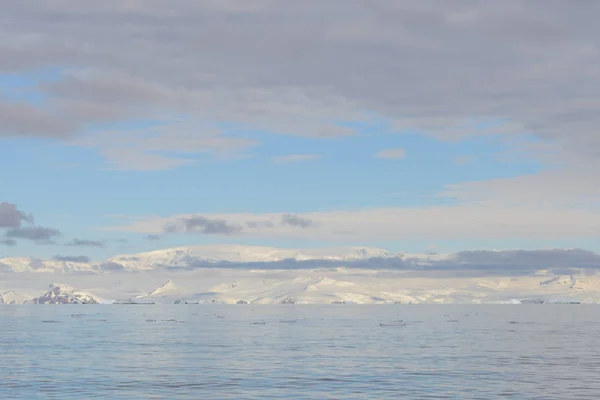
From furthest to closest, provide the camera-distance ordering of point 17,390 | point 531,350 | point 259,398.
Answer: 1. point 531,350
2. point 17,390
3. point 259,398

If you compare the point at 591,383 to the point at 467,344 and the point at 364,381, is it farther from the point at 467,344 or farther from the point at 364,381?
the point at 467,344

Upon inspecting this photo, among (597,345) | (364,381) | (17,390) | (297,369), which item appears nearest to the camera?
(17,390)

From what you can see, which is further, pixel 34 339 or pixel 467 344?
pixel 34 339

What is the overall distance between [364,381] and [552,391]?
20168 millimetres

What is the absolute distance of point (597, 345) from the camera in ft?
469

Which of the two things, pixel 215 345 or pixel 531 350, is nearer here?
pixel 531 350

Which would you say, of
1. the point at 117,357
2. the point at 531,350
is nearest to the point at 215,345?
the point at 117,357

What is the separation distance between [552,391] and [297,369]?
33246 mm

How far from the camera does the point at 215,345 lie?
14400 cm

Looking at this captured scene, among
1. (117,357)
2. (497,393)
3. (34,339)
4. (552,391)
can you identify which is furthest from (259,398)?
(34,339)

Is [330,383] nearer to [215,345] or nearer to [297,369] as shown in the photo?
[297,369]

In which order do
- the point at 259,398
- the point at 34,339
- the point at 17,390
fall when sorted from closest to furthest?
the point at 259,398 → the point at 17,390 → the point at 34,339

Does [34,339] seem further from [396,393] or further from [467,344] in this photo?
[396,393]

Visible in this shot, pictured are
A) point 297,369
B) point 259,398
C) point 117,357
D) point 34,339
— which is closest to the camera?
point 259,398
